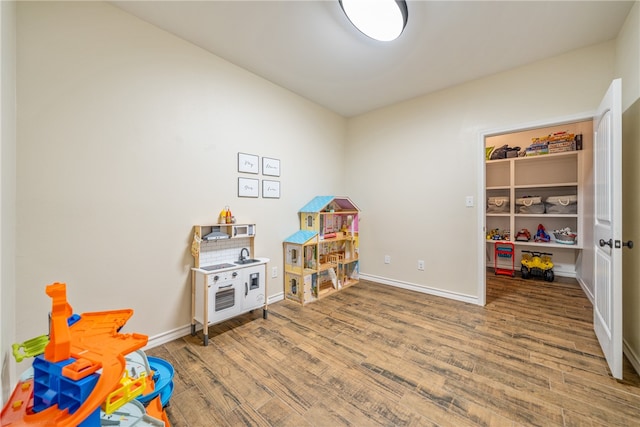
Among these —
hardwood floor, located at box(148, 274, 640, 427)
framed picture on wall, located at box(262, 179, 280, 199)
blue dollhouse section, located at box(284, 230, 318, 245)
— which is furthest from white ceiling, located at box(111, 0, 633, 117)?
hardwood floor, located at box(148, 274, 640, 427)

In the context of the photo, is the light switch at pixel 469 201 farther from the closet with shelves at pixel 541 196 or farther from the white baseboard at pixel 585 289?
the white baseboard at pixel 585 289

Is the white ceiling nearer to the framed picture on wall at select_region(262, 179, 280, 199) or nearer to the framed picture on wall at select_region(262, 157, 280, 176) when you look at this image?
the framed picture on wall at select_region(262, 157, 280, 176)

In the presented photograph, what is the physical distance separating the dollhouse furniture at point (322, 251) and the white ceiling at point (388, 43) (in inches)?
62.9

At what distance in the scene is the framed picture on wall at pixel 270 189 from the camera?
2877mm

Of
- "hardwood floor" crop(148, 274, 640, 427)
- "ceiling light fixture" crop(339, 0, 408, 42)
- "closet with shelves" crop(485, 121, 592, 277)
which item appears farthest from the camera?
"closet with shelves" crop(485, 121, 592, 277)

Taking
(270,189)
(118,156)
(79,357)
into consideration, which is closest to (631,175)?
(270,189)

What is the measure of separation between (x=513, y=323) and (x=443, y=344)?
0.92 metres

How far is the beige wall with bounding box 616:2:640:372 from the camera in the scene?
171 centimetres

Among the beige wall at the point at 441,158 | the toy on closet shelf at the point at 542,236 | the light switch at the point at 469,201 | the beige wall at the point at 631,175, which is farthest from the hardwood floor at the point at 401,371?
the toy on closet shelf at the point at 542,236

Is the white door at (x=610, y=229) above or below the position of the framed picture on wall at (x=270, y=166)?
below

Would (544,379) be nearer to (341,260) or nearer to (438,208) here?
(438,208)

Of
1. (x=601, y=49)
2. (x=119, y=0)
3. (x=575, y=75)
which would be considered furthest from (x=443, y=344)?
(x=119, y=0)

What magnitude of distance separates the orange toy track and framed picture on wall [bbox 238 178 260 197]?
5.85ft

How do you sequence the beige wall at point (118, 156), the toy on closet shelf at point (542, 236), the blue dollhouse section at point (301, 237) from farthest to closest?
1. the toy on closet shelf at point (542, 236)
2. the blue dollhouse section at point (301, 237)
3. the beige wall at point (118, 156)
